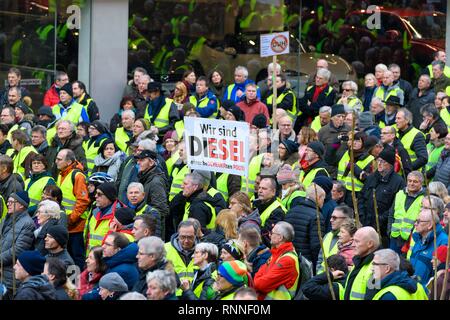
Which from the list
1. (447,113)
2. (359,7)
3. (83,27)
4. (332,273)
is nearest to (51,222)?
(332,273)

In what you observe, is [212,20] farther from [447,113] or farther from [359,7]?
[447,113]

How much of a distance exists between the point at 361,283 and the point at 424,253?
78.0 inches

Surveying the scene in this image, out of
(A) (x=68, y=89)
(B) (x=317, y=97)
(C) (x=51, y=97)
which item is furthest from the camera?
(C) (x=51, y=97)

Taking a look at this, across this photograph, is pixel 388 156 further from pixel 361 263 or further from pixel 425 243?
pixel 361 263

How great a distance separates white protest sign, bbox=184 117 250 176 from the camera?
50.4ft

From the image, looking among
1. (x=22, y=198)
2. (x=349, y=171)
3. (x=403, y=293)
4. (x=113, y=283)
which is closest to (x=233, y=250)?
(x=113, y=283)

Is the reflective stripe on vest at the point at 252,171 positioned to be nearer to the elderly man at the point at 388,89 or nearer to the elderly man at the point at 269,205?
the elderly man at the point at 269,205

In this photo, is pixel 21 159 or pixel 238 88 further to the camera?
pixel 238 88

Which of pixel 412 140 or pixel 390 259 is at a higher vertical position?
pixel 390 259

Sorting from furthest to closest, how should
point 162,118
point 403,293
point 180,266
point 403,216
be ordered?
point 162,118 → point 403,216 → point 180,266 → point 403,293

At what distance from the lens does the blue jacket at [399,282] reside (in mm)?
10813

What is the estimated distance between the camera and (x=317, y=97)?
2141 centimetres

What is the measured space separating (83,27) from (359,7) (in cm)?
553

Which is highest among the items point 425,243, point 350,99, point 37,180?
point 350,99
